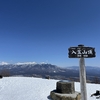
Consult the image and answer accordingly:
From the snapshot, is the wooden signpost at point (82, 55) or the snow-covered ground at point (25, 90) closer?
the wooden signpost at point (82, 55)

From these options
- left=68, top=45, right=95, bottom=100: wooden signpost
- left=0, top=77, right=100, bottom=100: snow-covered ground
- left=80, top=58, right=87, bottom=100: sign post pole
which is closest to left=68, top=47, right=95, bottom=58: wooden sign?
left=68, top=45, right=95, bottom=100: wooden signpost

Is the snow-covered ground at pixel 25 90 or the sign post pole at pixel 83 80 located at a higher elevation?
the sign post pole at pixel 83 80

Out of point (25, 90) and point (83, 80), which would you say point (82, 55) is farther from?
point (25, 90)

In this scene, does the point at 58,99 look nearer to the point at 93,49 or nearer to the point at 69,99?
the point at 69,99

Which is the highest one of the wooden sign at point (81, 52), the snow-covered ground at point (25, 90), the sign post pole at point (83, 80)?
the wooden sign at point (81, 52)

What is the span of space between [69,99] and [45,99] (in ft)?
7.17

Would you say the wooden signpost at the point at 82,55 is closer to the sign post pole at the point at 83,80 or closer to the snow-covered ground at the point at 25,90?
the sign post pole at the point at 83,80

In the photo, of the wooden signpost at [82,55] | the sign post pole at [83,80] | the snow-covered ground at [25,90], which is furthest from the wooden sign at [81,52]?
the snow-covered ground at [25,90]

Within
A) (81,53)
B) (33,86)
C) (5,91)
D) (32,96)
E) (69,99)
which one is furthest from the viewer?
(33,86)

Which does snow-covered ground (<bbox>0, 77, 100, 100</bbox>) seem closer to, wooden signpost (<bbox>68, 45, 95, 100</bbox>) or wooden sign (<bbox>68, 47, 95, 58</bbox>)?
wooden signpost (<bbox>68, 45, 95, 100</bbox>)

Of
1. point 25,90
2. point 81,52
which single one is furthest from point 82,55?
point 25,90

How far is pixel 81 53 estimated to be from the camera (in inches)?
196

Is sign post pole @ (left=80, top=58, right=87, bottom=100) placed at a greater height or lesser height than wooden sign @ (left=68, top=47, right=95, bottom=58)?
lesser

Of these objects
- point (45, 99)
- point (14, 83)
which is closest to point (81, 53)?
point (45, 99)
